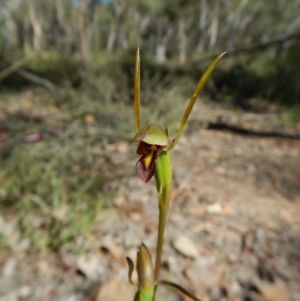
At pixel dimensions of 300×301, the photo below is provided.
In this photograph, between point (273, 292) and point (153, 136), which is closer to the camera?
point (153, 136)

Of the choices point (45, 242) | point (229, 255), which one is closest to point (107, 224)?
point (45, 242)

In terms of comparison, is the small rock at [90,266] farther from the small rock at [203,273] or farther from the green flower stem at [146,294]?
the green flower stem at [146,294]

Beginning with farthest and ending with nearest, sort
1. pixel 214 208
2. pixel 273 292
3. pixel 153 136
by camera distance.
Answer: pixel 214 208
pixel 273 292
pixel 153 136

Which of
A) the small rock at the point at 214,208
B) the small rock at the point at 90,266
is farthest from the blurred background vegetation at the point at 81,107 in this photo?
the small rock at the point at 214,208

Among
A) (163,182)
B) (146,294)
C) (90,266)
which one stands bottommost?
(90,266)

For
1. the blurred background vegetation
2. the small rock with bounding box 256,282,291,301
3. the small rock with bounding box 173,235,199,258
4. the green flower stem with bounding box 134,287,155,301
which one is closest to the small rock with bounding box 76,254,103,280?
the blurred background vegetation

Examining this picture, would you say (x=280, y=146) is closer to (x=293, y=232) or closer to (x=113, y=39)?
(x=293, y=232)

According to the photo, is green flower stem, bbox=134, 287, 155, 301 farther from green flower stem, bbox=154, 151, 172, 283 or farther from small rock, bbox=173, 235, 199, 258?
small rock, bbox=173, 235, 199, 258

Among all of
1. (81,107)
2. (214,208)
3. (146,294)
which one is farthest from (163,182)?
(214,208)

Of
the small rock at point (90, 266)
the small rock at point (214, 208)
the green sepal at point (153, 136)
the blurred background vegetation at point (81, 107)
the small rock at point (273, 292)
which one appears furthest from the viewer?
the small rock at point (214, 208)

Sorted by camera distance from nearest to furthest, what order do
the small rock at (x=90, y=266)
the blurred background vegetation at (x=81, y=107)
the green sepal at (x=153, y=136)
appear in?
the green sepal at (x=153, y=136)
the small rock at (x=90, y=266)
the blurred background vegetation at (x=81, y=107)

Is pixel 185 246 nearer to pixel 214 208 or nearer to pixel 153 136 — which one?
pixel 214 208
